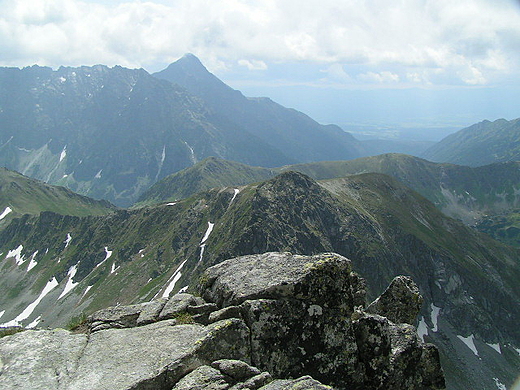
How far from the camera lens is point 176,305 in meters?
15.9

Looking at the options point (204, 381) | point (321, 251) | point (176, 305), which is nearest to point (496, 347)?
point (321, 251)

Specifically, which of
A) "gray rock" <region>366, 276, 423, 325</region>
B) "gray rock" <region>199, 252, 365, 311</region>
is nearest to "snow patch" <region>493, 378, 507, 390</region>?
"gray rock" <region>366, 276, 423, 325</region>

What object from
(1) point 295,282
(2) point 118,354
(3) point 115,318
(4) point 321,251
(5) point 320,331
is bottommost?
(4) point 321,251

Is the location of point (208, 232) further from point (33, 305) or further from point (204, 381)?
point (204, 381)

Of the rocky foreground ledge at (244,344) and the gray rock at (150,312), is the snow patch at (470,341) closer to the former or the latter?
the rocky foreground ledge at (244,344)

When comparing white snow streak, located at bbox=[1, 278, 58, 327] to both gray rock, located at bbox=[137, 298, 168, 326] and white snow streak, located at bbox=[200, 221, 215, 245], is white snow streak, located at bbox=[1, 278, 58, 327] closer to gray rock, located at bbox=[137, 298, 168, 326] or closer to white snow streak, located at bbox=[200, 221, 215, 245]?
white snow streak, located at bbox=[200, 221, 215, 245]

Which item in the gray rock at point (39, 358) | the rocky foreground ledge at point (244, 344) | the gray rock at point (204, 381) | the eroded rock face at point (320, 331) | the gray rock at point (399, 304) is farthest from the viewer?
the gray rock at point (399, 304)

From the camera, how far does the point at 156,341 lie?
13.3 metres

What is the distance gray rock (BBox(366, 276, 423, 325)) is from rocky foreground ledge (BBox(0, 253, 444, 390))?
4177 millimetres

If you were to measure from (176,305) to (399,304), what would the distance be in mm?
12861

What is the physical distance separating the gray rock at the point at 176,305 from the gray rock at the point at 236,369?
13.0ft

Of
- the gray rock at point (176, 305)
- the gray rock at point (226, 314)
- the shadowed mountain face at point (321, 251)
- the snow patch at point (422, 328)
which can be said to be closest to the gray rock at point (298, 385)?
the gray rock at point (226, 314)

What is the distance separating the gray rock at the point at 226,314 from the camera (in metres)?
14.2

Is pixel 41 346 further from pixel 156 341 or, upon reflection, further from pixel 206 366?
pixel 206 366
